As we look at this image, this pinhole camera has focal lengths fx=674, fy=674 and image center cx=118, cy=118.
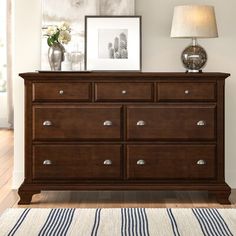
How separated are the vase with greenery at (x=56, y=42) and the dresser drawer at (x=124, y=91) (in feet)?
1.29

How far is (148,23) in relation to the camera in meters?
4.91

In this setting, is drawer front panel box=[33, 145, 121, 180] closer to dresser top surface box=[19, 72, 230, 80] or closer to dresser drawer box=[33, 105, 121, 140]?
dresser drawer box=[33, 105, 121, 140]

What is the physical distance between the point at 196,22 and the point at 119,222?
1.57 meters

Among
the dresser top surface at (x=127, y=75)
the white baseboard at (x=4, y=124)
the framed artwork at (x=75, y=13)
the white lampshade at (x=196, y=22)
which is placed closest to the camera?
the dresser top surface at (x=127, y=75)

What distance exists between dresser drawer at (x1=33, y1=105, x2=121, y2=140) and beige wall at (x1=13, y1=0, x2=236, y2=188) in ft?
1.77

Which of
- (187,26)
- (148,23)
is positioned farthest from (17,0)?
(187,26)

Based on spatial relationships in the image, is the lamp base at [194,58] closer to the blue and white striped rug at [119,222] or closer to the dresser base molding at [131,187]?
the dresser base molding at [131,187]

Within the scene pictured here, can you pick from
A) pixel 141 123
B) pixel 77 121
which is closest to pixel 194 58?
pixel 141 123

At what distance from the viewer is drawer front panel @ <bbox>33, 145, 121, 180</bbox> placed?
4.48 meters

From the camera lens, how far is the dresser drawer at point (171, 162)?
4484mm

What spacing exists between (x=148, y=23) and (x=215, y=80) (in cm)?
76

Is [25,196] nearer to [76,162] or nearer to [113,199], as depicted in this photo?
[76,162]

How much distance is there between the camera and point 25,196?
4.52 meters

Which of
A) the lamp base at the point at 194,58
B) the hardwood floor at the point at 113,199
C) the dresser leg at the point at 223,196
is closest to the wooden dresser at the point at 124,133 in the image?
the dresser leg at the point at 223,196
